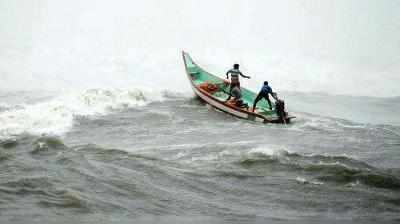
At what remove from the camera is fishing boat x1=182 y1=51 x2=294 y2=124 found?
14825 millimetres

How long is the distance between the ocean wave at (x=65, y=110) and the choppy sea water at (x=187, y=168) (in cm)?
5

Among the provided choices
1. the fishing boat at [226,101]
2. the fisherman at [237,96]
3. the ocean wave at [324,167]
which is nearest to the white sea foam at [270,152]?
the ocean wave at [324,167]

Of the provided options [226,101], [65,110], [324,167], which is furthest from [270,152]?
[65,110]

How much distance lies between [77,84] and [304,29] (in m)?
14.0

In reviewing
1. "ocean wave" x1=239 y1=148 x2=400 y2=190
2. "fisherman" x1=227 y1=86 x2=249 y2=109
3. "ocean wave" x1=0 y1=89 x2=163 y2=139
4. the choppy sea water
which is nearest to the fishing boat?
"fisherman" x1=227 y1=86 x2=249 y2=109

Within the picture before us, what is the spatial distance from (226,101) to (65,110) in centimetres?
447

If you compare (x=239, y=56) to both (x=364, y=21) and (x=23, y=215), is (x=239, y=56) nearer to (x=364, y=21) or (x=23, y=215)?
(x=364, y=21)

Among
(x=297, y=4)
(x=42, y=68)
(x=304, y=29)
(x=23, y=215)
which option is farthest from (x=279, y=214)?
(x=297, y=4)

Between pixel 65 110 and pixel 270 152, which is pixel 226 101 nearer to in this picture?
pixel 65 110

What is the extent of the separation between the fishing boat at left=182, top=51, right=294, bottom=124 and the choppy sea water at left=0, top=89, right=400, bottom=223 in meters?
0.32

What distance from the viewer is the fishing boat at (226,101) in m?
14.8

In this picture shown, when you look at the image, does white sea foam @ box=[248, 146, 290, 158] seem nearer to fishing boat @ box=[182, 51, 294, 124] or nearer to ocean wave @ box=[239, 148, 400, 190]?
ocean wave @ box=[239, 148, 400, 190]

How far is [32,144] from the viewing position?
11.4 meters

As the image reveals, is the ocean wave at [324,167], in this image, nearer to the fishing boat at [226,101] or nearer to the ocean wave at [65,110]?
the fishing boat at [226,101]
